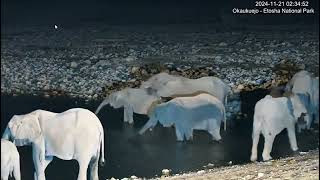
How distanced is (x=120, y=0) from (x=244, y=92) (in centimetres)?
49

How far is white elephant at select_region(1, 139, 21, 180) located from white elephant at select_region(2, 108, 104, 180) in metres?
0.03

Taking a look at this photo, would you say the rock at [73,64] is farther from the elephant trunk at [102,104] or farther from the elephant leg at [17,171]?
the elephant leg at [17,171]

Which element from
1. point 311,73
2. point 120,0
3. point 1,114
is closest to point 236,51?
point 311,73

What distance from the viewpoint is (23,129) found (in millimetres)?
2033

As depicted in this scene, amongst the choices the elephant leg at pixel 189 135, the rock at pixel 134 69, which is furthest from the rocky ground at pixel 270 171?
the rock at pixel 134 69

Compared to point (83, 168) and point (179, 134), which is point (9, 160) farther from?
point (179, 134)

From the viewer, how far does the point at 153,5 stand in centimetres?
212

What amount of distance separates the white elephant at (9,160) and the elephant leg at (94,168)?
0.71 feet

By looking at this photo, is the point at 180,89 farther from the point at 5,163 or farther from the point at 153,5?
the point at 5,163

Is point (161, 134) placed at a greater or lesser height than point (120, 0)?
lesser

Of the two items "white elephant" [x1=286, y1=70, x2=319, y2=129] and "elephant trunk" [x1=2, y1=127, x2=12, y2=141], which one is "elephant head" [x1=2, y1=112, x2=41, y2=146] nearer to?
"elephant trunk" [x1=2, y1=127, x2=12, y2=141]

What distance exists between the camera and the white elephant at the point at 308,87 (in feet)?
7.36

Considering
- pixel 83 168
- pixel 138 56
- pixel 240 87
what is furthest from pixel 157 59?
pixel 83 168

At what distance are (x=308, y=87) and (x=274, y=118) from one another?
15 cm
